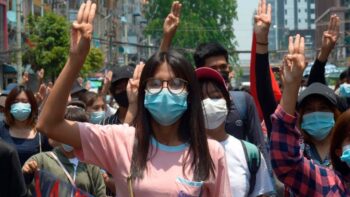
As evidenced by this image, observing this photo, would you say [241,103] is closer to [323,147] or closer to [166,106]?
[323,147]

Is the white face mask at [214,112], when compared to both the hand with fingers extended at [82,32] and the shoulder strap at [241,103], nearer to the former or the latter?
the shoulder strap at [241,103]

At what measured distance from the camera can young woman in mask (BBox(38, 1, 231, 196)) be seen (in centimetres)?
367

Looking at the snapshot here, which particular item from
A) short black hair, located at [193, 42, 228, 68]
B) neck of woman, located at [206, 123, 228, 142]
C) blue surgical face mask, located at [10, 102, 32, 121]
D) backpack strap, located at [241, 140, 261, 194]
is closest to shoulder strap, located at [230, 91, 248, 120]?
short black hair, located at [193, 42, 228, 68]

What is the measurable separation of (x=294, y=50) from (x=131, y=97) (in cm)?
144

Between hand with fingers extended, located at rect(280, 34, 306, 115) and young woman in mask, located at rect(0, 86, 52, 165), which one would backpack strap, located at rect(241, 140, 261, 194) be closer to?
hand with fingers extended, located at rect(280, 34, 306, 115)

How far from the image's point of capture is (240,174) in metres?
4.82

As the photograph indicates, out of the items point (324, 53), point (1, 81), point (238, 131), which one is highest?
point (324, 53)

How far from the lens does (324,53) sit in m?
5.82

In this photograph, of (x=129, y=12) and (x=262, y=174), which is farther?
(x=129, y=12)

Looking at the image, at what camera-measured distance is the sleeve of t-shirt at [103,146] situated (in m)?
3.75

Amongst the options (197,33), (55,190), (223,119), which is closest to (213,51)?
(223,119)

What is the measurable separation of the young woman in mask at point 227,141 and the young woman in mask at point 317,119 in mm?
334

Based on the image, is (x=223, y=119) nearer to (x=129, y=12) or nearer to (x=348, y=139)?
(x=348, y=139)

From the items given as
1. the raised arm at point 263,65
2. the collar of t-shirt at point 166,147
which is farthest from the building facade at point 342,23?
the collar of t-shirt at point 166,147
